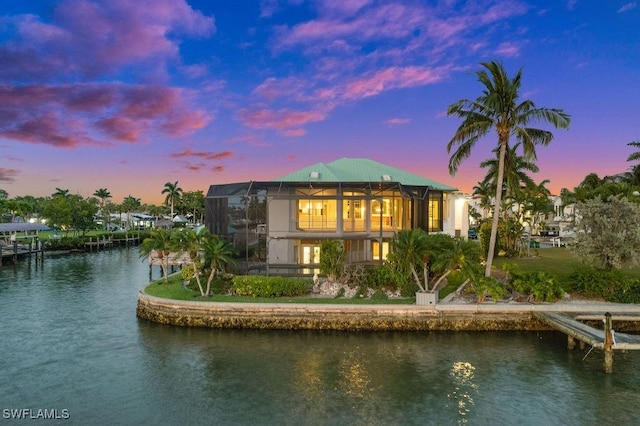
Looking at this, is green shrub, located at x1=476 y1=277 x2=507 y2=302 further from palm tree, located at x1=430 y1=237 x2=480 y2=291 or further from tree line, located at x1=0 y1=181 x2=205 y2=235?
tree line, located at x1=0 y1=181 x2=205 y2=235

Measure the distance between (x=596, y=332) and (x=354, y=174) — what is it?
2117 cm

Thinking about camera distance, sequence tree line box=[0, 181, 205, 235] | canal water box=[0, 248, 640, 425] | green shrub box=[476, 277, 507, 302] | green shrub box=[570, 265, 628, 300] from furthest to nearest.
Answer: tree line box=[0, 181, 205, 235]
green shrub box=[570, 265, 628, 300]
green shrub box=[476, 277, 507, 302]
canal water box=[0, 248, 640, 425]

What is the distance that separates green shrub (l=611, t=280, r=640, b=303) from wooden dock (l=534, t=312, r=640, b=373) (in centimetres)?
167

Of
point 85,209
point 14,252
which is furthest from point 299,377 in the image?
point 85,209

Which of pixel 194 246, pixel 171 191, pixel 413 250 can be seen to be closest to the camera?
pixel 413 250

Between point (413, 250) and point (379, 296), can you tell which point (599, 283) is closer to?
point (413, 250)

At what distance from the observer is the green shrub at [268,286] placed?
25219 millimetres

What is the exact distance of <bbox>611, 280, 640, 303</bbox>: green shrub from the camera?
23.9 m

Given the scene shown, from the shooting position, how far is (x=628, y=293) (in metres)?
24.2

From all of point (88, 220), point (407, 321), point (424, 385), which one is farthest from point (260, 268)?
point (88, 220)

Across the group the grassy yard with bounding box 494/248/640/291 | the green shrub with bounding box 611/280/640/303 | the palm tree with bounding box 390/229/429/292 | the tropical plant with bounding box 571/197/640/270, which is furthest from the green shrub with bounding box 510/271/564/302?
the palm tree with bounding box 390/229/429/292

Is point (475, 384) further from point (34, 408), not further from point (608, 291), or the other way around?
point (34, 408)

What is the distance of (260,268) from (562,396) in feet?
60.2

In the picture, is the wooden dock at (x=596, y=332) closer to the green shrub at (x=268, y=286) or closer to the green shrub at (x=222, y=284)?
the green shrub at (x=268, y=286)
